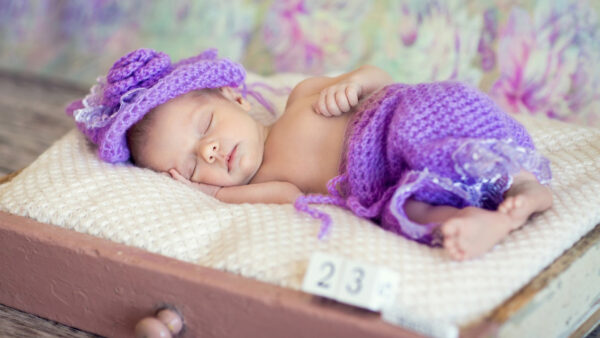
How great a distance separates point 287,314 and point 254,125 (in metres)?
0.61

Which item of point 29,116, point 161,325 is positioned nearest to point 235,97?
point 161,325

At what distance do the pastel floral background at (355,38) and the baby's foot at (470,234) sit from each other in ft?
3.33

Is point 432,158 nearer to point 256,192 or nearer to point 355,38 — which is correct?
point 256,192

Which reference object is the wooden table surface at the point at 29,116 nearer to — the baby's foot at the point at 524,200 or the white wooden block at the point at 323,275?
the white wooden block at the point at 323,275

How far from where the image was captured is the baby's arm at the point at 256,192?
138cm

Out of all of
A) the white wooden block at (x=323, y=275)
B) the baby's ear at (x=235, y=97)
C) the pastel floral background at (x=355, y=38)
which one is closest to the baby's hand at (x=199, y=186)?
the baby's ear at (x=235, y=97)

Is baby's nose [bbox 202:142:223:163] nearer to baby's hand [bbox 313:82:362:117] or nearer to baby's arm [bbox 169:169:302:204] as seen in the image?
baby's arm [bbox 169:169:302:204]

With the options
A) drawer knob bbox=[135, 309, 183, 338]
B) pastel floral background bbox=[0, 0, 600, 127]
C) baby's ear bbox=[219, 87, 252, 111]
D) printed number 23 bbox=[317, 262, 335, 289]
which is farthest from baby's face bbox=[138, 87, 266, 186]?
pastel floral background bbox=[0, 0, 600, 127]

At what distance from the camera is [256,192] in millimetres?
1384

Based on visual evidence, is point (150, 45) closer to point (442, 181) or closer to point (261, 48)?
point (261, 48)

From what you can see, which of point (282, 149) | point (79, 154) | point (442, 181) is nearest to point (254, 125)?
point (282, 149)

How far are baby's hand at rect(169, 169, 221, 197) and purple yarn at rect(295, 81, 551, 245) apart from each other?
286mm

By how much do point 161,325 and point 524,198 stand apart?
0.61 metres

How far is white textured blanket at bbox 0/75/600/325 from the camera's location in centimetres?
95
